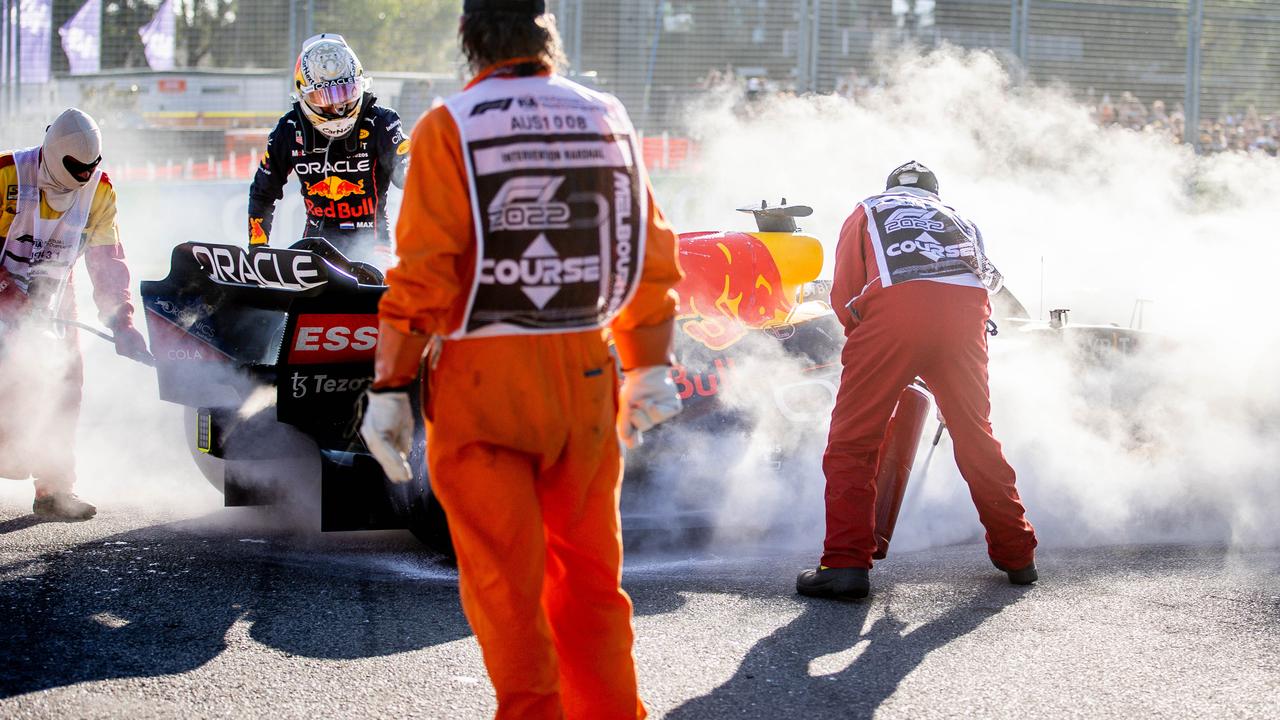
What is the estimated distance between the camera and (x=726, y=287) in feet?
17.6

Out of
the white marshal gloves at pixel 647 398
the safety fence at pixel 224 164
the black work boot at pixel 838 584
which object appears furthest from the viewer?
the safety fence at pixel 224 164

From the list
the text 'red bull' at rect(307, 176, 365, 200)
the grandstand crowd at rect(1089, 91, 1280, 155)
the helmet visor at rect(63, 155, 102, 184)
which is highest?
the grandstand crowd at rect(1089, 91, 1280, 155)

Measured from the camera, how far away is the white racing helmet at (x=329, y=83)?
220 inches

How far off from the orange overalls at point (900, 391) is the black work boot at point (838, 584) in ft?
0.10

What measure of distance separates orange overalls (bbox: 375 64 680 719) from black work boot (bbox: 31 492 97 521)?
3.52 metres

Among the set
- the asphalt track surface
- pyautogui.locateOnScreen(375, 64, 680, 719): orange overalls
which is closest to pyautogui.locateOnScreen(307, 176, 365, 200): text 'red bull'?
the asphalt track surface

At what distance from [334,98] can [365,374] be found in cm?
166

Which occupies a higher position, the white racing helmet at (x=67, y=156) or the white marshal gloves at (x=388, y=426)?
the white racing helmet at (x=67, y=156)

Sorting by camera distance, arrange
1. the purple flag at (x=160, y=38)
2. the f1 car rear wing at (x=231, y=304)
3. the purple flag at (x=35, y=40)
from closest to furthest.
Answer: the f1 car rear wing at (x=231, y=304)
the purple flag at (x=35, y=40)
the purple flag at (x=160, y=38)

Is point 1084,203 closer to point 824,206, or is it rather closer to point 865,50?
point 824,206

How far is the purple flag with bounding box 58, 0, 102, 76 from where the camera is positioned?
14.4 m

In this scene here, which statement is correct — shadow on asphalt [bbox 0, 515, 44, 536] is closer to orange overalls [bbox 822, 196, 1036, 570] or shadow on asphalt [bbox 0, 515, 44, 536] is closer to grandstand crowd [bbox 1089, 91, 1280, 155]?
orange overalls [bbox 822, 196, 1036, 570]

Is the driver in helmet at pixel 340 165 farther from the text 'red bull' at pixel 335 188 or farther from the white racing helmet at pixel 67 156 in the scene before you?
the white racing helmet at pixel 67 156

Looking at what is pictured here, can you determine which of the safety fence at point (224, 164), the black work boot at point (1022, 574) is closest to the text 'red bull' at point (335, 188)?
the black work boot at point (1022, 574)
